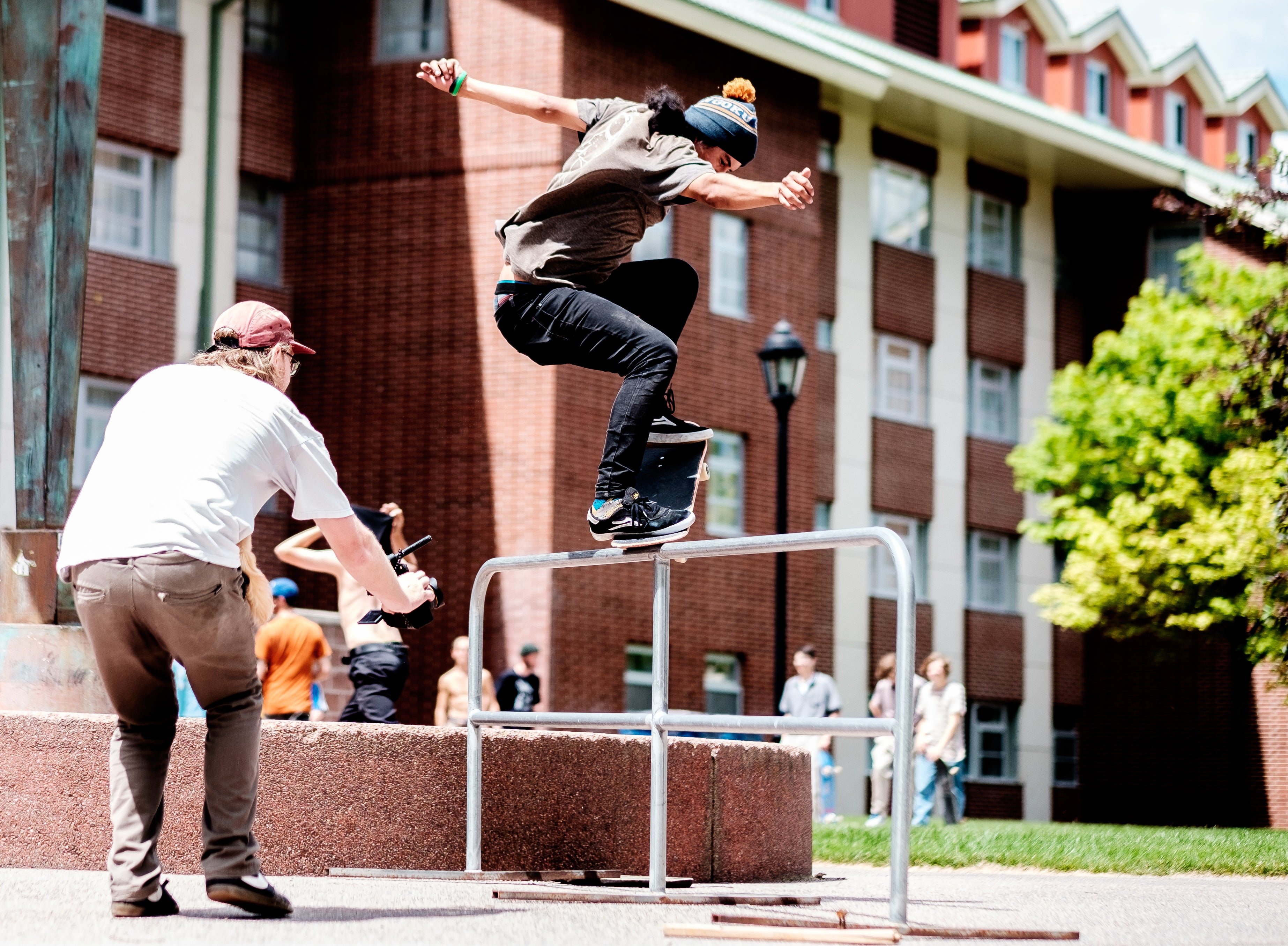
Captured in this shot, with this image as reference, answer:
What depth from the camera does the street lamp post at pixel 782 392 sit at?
637 inches

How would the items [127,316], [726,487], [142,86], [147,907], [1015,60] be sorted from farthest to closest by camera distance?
[1015,60] < [726,487] < [142,86] < [127,316] < [147,907]

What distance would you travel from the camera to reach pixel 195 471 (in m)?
5.02

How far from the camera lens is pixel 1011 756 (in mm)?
31984

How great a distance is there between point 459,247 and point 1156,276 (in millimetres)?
15754

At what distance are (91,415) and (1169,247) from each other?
20897 millimetres

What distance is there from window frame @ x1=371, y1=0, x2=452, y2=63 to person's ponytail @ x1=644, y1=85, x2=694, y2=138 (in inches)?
741

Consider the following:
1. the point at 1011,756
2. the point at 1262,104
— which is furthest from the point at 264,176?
the point at 1262,104

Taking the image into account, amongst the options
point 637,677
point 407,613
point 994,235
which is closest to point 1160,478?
point 994,235

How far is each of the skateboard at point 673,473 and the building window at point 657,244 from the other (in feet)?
57.3

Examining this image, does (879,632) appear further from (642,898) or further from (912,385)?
(642,898)

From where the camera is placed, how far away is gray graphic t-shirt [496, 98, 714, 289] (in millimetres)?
6535

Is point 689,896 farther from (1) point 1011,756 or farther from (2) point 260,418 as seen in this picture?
(1) point 1011,756

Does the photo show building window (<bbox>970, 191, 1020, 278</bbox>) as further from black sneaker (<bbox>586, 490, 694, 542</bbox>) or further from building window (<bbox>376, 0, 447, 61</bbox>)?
black sneaker (<bbox>586, 490, 694, 542</bbox>)

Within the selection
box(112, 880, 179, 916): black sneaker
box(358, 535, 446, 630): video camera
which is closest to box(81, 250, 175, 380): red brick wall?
box(358, 535, 446, 630): video camera
